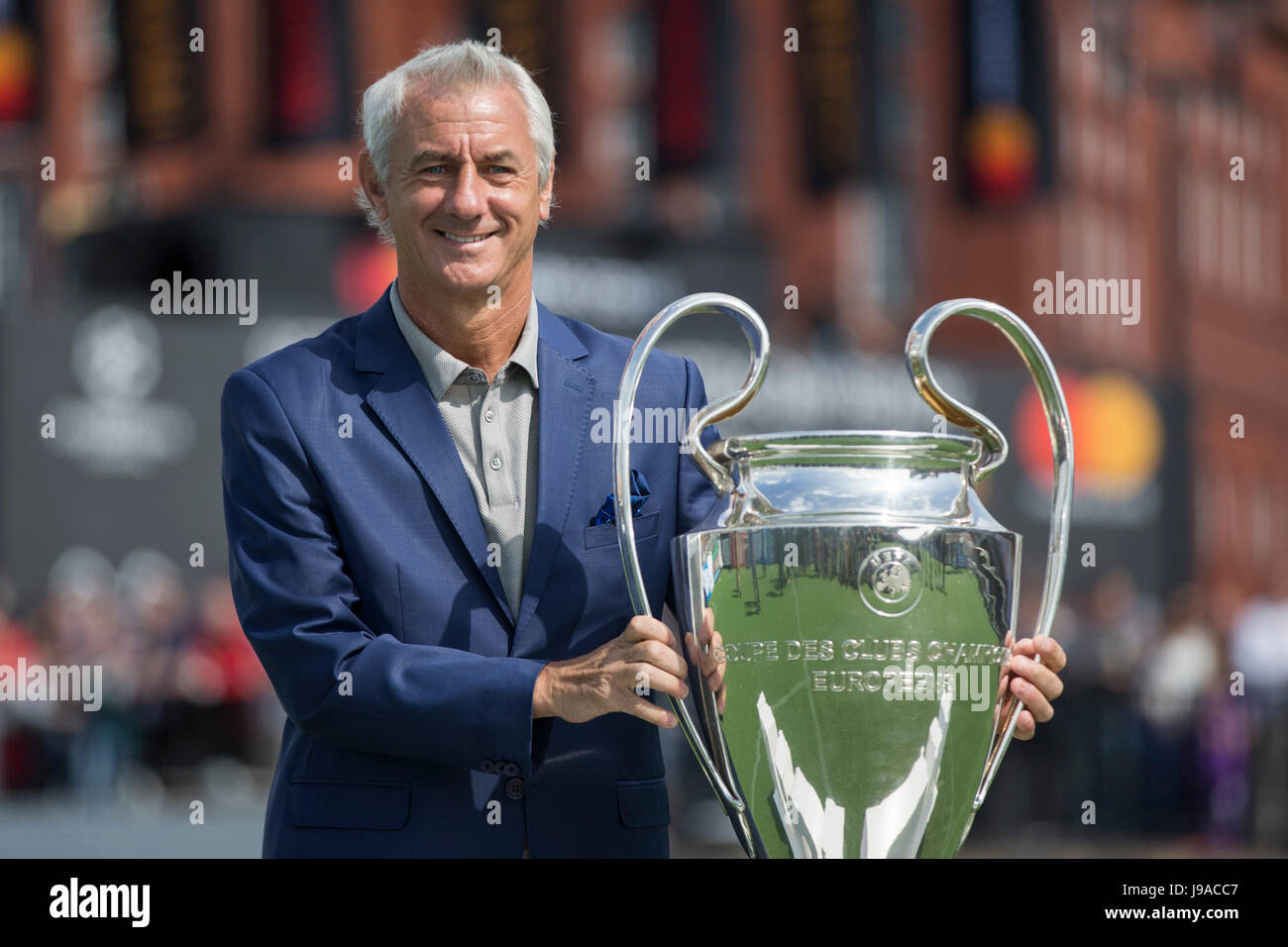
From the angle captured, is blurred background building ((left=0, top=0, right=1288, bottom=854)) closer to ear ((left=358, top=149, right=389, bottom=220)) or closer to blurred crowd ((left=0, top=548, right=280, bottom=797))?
blurred crowd ((left=0, top=548, right=280, bottom=797))

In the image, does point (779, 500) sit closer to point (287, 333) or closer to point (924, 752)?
point (924, 752)

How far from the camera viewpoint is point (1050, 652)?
2021 millimetres

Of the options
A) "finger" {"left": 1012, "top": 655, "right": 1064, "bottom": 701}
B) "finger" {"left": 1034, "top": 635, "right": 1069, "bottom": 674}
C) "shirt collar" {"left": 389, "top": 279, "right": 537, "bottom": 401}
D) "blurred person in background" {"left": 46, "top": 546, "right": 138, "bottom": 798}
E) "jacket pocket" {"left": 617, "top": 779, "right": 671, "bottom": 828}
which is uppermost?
"shirt collar" {"left": 389, "top": 279, "right": 537, "bottom": 401}

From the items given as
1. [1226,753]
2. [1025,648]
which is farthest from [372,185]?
[1226,753]

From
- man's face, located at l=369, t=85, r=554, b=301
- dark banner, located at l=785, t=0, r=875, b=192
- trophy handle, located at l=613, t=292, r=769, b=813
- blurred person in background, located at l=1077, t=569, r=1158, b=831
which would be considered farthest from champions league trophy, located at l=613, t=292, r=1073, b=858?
dark banner, located at l=785, t=0, r=875, b=192

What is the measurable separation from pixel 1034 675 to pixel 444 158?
833 mm

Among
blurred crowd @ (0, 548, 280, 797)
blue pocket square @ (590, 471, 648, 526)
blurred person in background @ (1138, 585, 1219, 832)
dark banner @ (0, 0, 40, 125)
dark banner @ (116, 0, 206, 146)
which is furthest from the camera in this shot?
dark banner @ (0, 0, 40, 125)

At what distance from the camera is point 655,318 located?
1.89 meters

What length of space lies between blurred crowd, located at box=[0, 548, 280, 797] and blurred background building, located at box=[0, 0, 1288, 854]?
2cm

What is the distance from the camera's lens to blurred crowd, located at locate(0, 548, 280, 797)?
1066cm

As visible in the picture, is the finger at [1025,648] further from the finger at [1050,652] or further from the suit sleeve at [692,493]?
the suit sleeve at [692,493]

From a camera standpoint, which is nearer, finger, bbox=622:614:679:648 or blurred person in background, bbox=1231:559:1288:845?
finger, bbox=622:614:679:648

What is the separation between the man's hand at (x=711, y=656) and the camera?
194cm

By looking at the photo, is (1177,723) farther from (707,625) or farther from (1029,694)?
(707,625)
